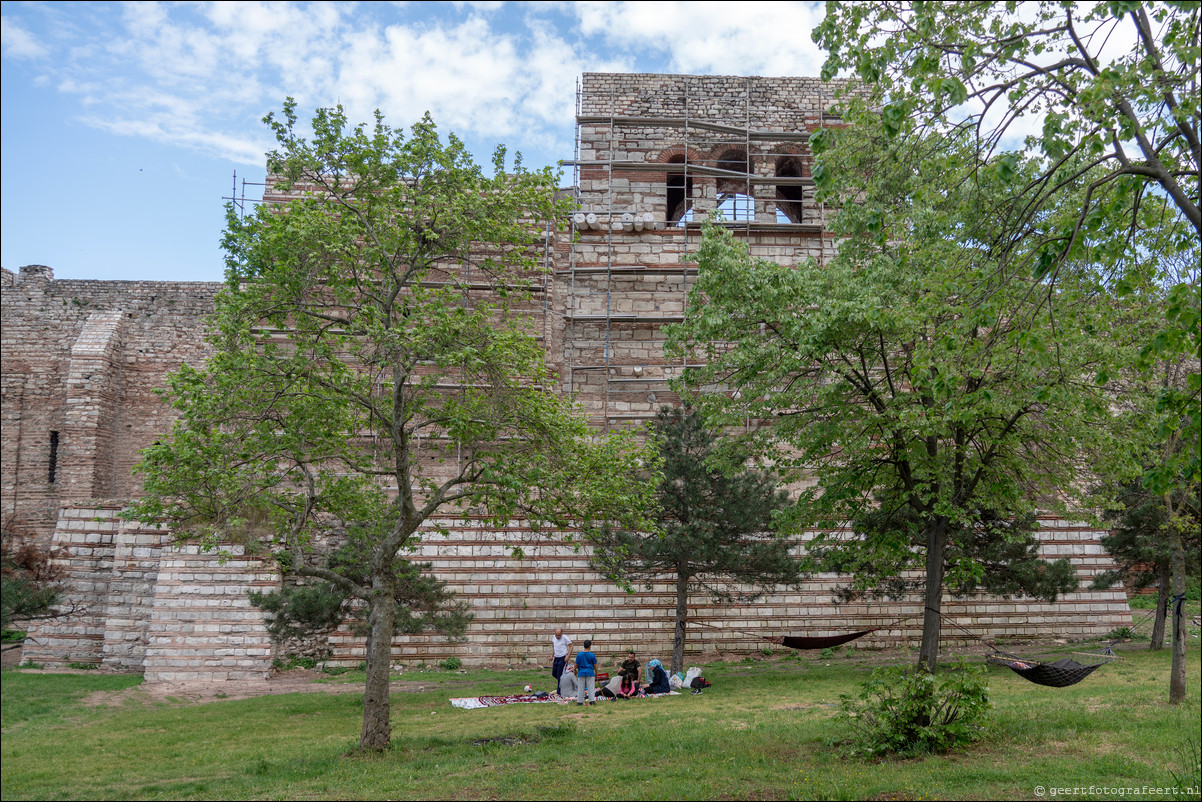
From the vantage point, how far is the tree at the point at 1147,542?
16312 millimetres

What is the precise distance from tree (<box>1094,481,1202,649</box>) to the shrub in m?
10.3

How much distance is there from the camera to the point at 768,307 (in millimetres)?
11992

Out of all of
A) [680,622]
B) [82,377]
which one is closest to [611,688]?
[680,622]

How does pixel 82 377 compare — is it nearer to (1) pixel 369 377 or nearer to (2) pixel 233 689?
(2) pixel 233 689

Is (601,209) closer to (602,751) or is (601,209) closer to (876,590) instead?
(876,590)

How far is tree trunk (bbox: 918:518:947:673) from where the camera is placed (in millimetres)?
11211

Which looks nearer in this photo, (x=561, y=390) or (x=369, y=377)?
(x=369, y=377)

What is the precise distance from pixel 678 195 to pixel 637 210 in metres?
2.51

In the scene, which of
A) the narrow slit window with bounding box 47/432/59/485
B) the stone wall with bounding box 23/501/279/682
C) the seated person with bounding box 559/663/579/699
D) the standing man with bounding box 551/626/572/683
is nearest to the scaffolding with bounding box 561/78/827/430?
the standing man with bounding box 551/626/572/683

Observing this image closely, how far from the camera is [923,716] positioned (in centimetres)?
798

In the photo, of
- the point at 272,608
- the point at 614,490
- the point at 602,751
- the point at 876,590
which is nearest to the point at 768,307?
the point at 614,490

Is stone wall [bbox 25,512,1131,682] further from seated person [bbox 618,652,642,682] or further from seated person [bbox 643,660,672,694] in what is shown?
seated person [bbox 618,652,642,682]

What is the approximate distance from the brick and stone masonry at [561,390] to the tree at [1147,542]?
1231 millimetres

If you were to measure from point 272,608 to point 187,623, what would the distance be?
2794 millimetres
